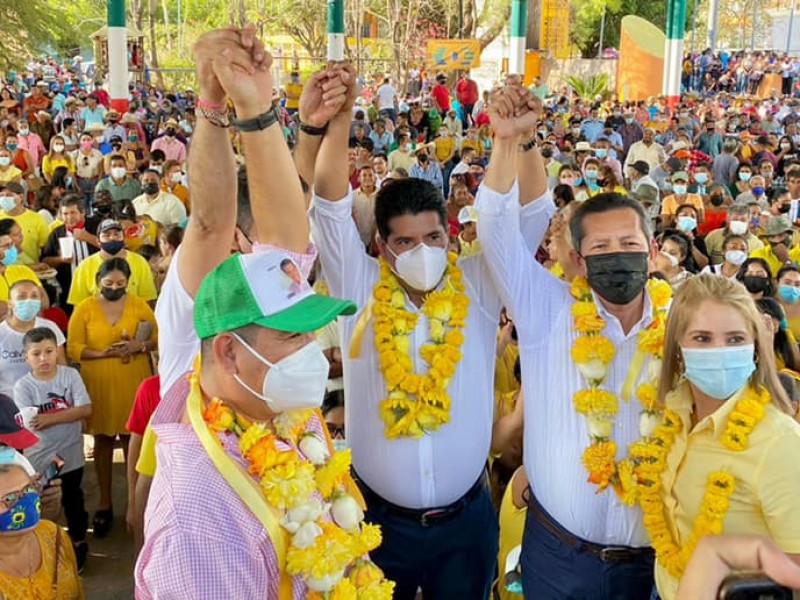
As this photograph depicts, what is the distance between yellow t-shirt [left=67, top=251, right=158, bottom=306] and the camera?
21.0ft

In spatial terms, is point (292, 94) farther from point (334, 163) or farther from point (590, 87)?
point (334, 163)

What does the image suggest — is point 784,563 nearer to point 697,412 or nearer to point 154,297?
point 697,412

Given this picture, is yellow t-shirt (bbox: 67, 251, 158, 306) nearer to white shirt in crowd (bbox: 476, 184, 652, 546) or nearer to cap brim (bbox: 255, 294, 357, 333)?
white shirt in crowd (bbox: 476, 184, 652, 546)

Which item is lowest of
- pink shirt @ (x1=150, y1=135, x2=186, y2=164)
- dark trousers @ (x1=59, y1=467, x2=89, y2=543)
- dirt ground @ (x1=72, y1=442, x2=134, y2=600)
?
dirt ground @ (x1=72, y1=442, x2=134, y2=600)

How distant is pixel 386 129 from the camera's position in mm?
17953

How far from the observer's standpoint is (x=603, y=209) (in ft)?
9.64

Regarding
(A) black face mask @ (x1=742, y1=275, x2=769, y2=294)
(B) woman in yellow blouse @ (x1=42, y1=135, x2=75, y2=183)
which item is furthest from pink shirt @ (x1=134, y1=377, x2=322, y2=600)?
(B) woman in yellow blouse @ (x1=42, y1=135, x2=75, y2=183)

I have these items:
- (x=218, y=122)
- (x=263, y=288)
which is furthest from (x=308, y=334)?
(x=218, y=122)

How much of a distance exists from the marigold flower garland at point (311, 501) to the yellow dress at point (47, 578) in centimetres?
162

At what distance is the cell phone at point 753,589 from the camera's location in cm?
147

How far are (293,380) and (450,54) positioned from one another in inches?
902

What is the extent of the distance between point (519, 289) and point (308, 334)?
109 centimetres

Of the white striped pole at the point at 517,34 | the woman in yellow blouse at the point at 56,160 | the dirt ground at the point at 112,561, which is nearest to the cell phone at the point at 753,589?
the dirt ground at the point at 112,561

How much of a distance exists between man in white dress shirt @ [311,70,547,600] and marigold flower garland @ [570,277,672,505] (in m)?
0.33
